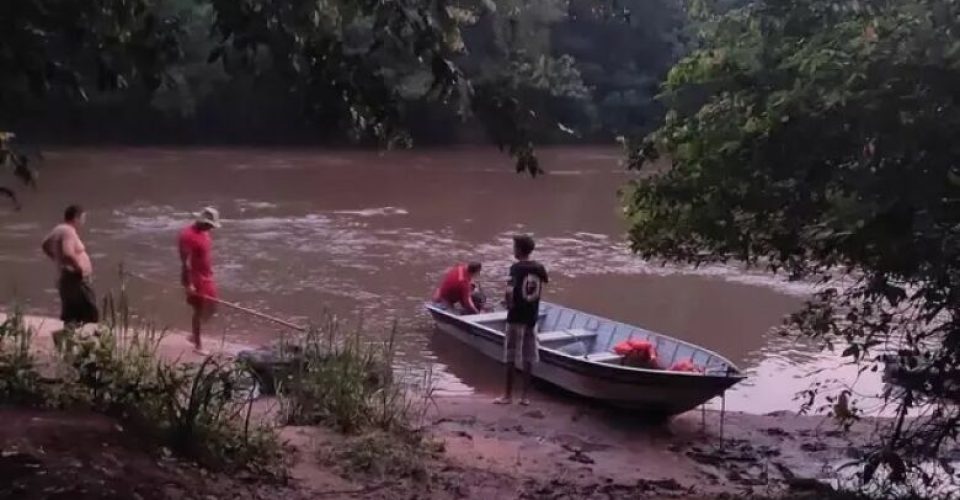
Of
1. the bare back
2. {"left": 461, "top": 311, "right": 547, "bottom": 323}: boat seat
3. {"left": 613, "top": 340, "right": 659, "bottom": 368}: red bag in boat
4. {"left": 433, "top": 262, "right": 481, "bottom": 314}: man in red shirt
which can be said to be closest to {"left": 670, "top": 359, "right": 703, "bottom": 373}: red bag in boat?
{"left": 613, "top": 340, "right": 659, "bottom": 368}: red bag in boat

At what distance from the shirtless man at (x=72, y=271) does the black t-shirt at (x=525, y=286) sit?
3872mm

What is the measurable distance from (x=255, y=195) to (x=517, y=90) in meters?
26.0

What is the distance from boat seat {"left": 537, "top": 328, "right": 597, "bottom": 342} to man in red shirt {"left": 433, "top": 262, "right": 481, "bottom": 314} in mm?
1467

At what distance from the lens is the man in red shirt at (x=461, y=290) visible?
46.3 ft

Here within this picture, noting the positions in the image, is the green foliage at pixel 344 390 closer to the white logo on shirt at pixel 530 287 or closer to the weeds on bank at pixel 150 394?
the weeds on bank at pixel 150 394

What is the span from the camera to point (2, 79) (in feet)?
13.0

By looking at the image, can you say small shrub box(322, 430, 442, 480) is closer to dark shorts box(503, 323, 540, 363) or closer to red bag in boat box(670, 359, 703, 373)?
dark shorts box(503, 323, 540, 363)

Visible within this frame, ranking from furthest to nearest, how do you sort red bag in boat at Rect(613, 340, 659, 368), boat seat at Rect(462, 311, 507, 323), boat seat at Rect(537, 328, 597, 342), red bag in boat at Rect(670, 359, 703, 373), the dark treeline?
the dark treeline, boat seat at Rect(462, 311, 507, 323), boat seat at Rect(537, 328, 597, 342), red bag in boat at Rect(613, 340, 659, 368), red bag in boat at Rect(670, 359, 703, 373)

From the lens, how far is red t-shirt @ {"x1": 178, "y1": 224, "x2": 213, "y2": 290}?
1164 centimetres

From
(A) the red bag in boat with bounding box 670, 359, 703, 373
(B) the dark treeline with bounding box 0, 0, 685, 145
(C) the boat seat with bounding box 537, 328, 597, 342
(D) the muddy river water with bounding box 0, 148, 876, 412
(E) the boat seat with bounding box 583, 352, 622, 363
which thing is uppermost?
(B) the dark treeline with bounding box 0, 0, 685, 145

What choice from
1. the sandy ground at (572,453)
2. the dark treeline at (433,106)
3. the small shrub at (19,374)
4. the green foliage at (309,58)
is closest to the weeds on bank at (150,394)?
the small shrub at (19,374)

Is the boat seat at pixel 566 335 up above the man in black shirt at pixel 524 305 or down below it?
below

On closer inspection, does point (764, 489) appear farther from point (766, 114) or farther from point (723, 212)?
point (766, 114)

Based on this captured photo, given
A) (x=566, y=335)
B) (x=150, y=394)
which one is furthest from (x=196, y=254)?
(x=150, y=394)
